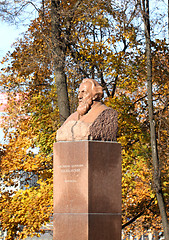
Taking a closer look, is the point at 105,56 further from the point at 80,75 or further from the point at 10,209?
the point at 10,209

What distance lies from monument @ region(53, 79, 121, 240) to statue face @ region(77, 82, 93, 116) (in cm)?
31

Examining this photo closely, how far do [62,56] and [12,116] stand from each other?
3.36 metres

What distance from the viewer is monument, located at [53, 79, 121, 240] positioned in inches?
311

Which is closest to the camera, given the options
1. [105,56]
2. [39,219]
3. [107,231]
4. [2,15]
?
[107,231]

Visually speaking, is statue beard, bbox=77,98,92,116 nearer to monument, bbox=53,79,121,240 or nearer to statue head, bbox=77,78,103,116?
statue head, bbox=77,78,103,116

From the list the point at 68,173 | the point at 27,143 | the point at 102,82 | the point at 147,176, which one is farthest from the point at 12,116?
the point at 68,173

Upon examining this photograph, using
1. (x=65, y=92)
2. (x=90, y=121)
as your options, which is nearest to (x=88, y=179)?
(x=90, y=121)

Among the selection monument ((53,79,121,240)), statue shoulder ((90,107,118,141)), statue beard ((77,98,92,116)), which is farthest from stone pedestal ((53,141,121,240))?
statue beard ((77,98,92,116))

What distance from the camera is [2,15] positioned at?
48.4 ft

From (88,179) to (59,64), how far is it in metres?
6.55

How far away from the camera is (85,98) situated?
889 cm

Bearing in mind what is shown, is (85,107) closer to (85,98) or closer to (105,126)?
(85,98)

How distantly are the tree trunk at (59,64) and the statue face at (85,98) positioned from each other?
474 centimetres

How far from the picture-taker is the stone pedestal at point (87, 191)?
25.8 feet
